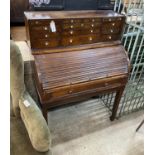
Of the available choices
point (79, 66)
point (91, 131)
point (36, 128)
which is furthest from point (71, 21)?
point (91, 131)

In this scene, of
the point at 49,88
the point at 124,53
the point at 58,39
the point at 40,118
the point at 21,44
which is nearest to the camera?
the point at 40,118

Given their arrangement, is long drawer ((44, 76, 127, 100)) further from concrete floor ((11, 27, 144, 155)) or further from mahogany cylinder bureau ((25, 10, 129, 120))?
concrete floor ((11, 27, 144, 155))

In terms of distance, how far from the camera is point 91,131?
6.25 ft

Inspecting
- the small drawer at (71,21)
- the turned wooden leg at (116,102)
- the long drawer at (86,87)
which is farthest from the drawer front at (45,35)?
the turned wooden leg at (116,102)

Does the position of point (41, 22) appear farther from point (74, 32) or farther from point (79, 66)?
point (79, 66)

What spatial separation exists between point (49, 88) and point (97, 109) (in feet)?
3.46

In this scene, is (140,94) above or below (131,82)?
below

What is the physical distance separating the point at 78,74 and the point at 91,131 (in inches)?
31.2

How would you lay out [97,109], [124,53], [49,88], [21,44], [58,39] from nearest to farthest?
[49,88]
[58,39]
[124,53]
[21,44]
[97,109]

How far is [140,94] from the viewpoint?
7.39 ft

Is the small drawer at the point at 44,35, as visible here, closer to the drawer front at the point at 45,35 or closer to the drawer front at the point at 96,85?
the drawer front at the point at 45,35

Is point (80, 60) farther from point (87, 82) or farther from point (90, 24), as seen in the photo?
point (90, 24)

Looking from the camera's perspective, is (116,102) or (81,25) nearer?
(81,25)
